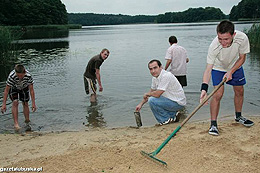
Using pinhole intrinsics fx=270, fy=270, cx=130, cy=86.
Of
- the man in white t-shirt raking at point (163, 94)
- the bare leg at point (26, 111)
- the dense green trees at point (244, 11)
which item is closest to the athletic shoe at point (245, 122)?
the man in white t-shirt raking at point (163, 94)

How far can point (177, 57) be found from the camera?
7.07m

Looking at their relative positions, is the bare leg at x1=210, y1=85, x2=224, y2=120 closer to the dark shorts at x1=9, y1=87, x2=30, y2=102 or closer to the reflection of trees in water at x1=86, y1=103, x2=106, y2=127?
the reflection of trees in water at x1=86, y1=103, x2=106, y2=127

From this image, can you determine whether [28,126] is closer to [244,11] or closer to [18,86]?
[18,86]

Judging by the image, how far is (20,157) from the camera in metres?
4.23

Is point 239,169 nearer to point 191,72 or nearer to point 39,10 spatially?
point 191,72

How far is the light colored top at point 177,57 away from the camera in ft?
23.1

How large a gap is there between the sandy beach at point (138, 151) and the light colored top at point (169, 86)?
59 centimetres

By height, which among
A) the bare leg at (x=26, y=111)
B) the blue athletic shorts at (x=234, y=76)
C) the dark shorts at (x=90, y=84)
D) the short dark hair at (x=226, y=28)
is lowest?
the bare leg at (x=26, y=111)

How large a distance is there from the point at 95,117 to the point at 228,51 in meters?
3.99

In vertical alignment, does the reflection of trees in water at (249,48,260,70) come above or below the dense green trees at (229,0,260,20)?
below

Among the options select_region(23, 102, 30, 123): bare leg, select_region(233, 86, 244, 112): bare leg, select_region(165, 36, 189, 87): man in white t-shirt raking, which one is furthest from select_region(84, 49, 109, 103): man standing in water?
select_region(233, 86, 244, 112): bare leg

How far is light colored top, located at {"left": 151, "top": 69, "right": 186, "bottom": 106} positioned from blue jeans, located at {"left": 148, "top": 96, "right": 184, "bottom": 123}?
0.09 meters

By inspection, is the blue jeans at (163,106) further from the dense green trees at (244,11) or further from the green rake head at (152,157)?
the dense green trees at (244,11)

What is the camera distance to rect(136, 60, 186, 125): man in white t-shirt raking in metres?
5.06
